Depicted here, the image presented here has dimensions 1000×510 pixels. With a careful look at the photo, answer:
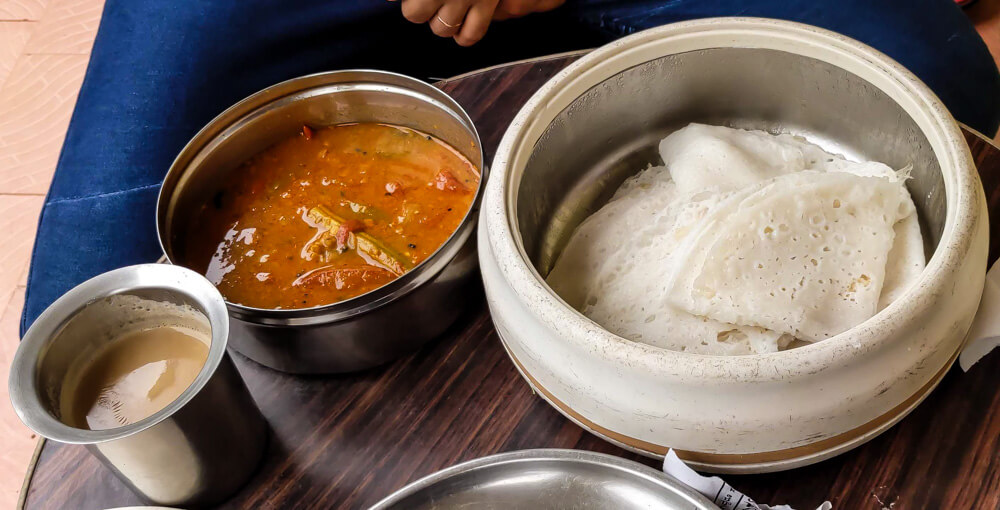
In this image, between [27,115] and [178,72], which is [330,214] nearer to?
[178,72]

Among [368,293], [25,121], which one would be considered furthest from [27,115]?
[368,293]

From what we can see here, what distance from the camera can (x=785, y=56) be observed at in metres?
1.09

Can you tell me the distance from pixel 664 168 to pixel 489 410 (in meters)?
0.42

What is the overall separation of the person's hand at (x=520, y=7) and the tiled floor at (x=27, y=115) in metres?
1.54

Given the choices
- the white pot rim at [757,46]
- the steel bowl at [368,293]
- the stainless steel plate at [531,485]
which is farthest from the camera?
the steel bowl at [368,293]

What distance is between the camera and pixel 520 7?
57.7 inches

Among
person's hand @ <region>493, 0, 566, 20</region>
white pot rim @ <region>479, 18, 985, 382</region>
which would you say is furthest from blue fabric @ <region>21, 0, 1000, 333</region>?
white pot rim @ <region>479, 18, 985, 382</region>

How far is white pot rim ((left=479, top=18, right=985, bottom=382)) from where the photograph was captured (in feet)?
2.48

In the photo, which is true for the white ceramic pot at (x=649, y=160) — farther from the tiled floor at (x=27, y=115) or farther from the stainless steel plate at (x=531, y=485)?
the tiled floor at (x=27, y=115)

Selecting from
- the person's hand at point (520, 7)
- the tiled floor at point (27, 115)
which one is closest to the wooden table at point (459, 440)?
the person's hand at point (520, 7)

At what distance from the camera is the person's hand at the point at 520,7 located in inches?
57.3

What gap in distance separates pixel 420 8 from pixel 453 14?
57 millimetres

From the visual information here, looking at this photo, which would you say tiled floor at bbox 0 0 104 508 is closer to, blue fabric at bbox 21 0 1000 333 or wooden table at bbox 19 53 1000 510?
blue fabric at bbox 21 0 1000 333

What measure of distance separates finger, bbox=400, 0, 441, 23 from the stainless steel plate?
82 centimetres
